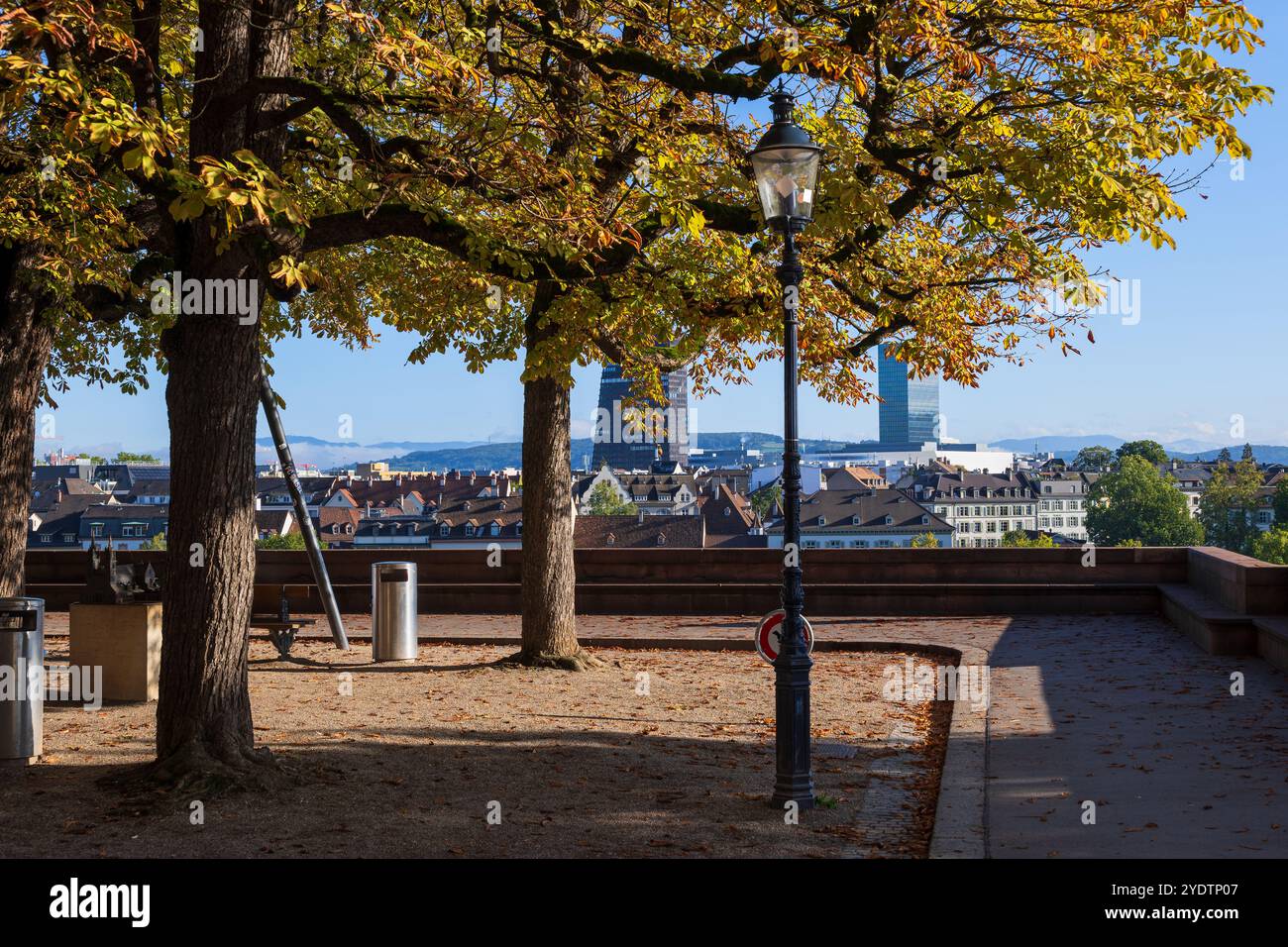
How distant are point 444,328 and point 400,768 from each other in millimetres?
6688

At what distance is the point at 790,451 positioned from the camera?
8.89 metres

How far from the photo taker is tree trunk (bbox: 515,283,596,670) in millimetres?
15078

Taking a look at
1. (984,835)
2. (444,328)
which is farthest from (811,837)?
(444,328)

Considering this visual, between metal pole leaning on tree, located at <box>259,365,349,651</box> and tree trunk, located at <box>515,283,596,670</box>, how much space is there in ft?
9.69

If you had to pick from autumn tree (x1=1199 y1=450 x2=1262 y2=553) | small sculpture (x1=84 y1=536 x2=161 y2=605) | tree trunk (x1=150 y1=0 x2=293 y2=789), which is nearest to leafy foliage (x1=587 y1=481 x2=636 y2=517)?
autumn tree (x1=1199 y1=450 x2=1262 y2=553)

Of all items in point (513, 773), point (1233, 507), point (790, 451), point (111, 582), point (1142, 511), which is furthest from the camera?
point (1233, 507)

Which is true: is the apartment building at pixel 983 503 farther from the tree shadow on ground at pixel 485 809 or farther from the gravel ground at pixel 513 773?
the tree shadow on ground at pixel 485 809

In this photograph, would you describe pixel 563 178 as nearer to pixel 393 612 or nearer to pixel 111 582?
pixel 111 582

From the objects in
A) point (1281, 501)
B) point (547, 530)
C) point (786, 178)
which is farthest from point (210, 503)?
point (1281, 501)

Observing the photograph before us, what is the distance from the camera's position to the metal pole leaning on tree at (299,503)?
16.9m

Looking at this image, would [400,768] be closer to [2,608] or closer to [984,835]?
[2,608]

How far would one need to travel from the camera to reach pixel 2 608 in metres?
9.54

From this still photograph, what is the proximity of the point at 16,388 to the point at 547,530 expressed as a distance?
5592mm

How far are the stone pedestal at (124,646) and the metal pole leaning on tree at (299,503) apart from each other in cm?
344
